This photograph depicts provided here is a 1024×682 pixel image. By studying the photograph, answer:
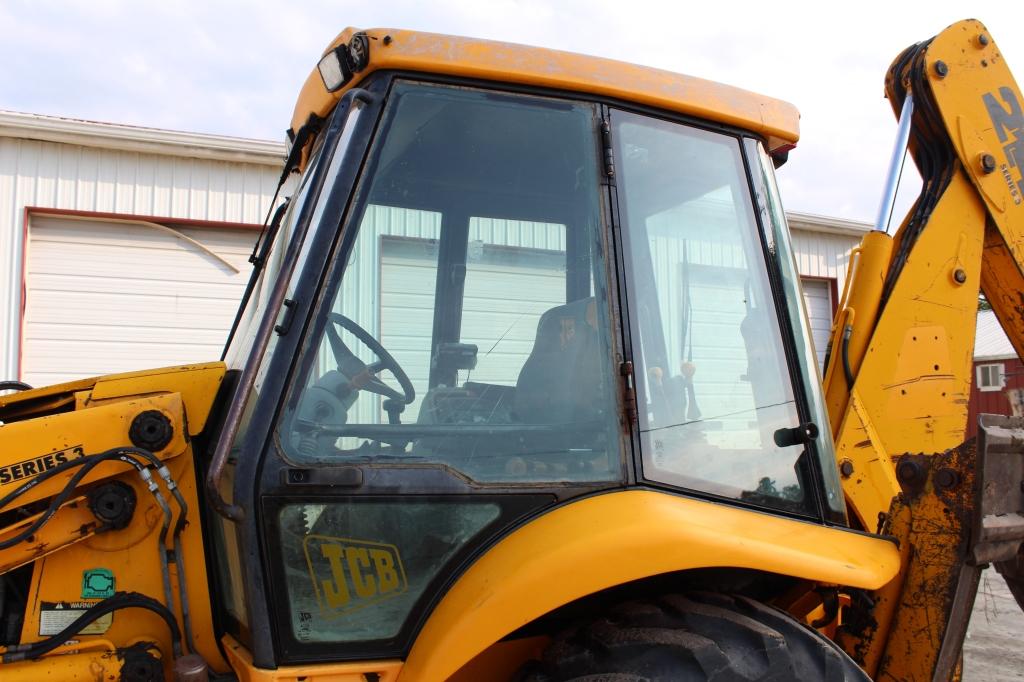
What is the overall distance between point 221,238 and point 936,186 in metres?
7.57

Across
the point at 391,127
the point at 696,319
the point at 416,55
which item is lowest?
the point at 696,319

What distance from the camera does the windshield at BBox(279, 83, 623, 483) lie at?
2.08 meters

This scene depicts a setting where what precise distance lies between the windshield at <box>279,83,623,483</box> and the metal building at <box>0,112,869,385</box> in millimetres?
7503

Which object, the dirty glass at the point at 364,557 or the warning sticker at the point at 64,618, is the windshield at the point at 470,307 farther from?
the warning sticker at the point at 64,618

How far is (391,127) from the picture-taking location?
218 centimetres

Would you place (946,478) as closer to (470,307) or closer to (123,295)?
(470,307)

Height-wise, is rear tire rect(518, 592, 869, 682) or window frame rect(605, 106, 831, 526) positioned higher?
window frame rect(605, 106, 831, 526)

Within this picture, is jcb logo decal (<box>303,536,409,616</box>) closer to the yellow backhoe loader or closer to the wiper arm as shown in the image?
the yellow backhoe loader

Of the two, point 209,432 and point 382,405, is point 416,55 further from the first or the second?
point 209,432

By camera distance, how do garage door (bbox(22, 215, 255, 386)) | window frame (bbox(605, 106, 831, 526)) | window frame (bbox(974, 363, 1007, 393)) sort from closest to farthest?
window frame (bbox(605, 106, 831, 526)) → garage door (bbox(22, 215, 255, 386)) → window frame (bbox(974, 363, 1007, 393))

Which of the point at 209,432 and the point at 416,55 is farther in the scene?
the point at 209,432

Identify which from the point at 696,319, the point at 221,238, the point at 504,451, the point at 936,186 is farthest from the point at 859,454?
the point at 221,238

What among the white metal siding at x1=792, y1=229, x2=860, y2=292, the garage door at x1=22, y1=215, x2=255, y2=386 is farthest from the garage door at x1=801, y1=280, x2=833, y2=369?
the garage door at x1=22, y1=215, x2=255, y2=386

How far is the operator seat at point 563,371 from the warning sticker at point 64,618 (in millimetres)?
1195
